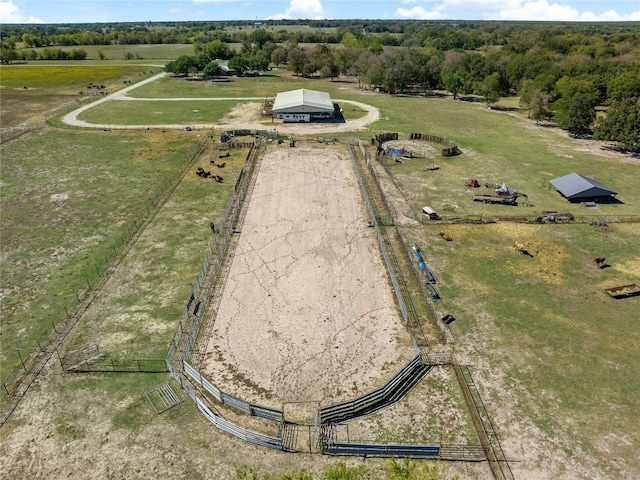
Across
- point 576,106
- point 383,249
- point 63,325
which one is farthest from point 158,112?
point 576,106

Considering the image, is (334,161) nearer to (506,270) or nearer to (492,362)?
(506,270)

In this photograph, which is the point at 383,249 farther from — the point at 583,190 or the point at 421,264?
the point at 583,190

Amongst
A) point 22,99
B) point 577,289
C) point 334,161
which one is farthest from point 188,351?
point 22,99

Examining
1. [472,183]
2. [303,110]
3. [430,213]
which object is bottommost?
[430,213]

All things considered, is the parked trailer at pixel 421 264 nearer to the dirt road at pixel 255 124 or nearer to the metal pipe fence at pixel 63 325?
the metal pipe fence at pixel 63 325

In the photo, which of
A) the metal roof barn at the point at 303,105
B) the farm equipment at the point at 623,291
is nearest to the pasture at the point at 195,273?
the farm equipment at the point at 623,291

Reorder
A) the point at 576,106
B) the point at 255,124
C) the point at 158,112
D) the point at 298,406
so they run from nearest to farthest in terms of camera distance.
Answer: the point at 298,406, the point at 576,106, the point at 255,124, the point at 158,112
